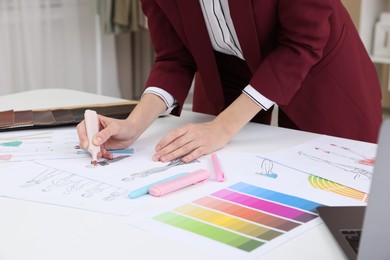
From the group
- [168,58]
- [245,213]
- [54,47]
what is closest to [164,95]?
[168,58]

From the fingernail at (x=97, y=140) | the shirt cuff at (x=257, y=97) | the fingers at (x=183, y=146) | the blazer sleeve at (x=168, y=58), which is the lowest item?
the fingers at (x=183, y=146)

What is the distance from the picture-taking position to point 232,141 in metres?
1.24

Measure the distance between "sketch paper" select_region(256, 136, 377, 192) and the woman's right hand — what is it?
11.6 inches

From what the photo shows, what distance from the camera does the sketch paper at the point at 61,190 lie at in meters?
0.90

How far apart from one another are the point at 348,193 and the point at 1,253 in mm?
545

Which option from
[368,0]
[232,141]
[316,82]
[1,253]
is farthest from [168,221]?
[368,0]

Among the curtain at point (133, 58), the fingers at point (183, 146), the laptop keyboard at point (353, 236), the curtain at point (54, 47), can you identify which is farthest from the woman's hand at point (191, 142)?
the curtain at point (133, 58)

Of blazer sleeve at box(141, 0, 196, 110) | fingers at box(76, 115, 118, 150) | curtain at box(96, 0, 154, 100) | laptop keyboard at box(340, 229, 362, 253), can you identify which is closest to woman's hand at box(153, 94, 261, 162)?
fingers at box(76, 115, 118, 150)

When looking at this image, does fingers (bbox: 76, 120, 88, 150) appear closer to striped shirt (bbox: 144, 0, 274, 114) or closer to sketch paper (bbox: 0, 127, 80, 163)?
sketch paper (bbox: 0, 127, 80, 163)

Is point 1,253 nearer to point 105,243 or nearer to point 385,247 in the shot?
point 105,243

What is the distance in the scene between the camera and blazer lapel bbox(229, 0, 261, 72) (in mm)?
1218

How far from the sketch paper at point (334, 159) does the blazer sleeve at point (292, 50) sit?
5.3 inches

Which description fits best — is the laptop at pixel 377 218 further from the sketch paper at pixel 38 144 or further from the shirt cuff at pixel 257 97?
the sketch paper at pixel 38 144

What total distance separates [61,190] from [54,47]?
2495mm
